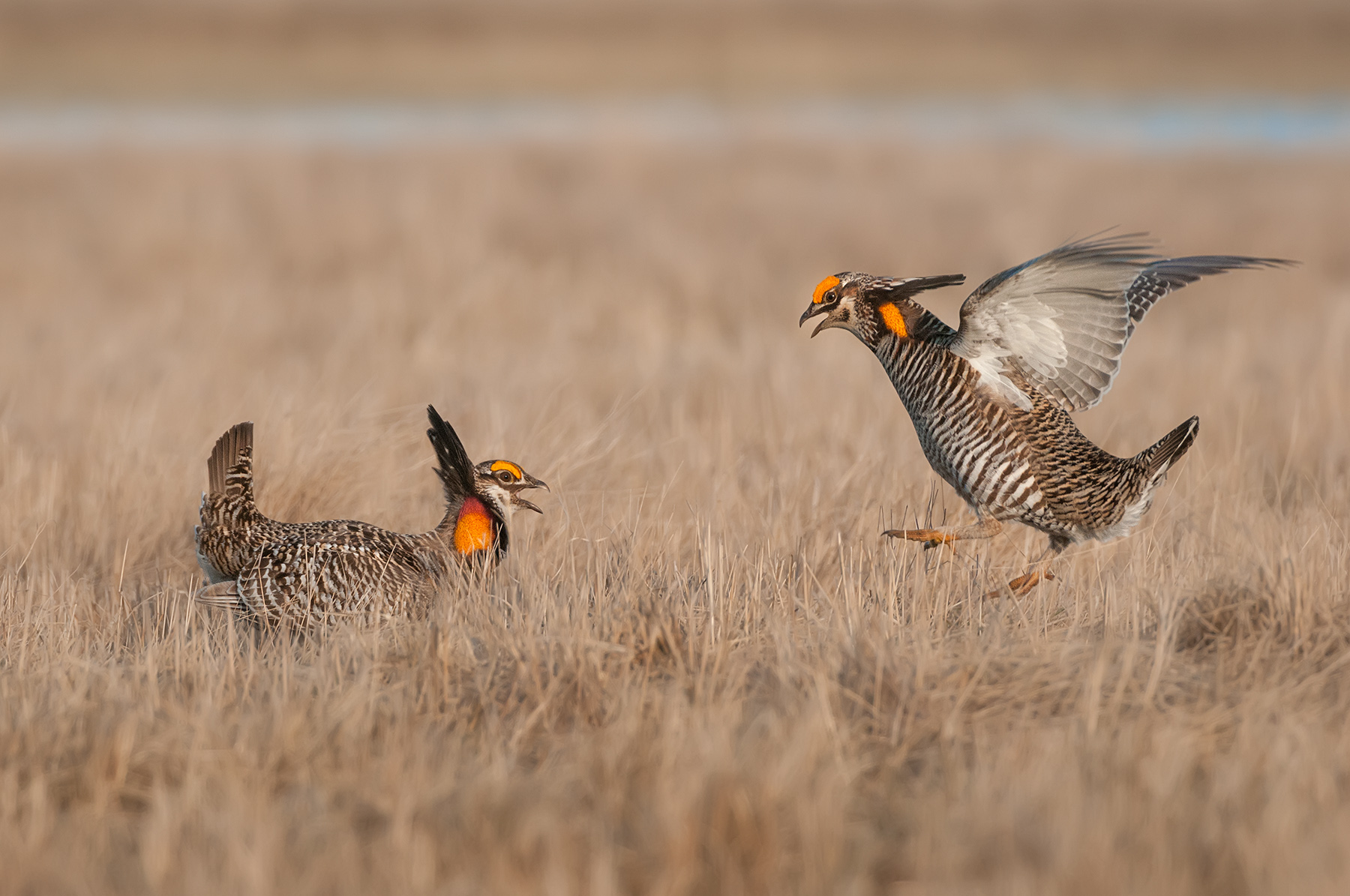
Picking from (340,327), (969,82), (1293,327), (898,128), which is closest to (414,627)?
(340,327)

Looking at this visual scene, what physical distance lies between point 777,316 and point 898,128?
21.1ft

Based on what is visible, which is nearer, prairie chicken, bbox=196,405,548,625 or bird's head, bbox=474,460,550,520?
prairie chicken, bbox=196,405,548,625

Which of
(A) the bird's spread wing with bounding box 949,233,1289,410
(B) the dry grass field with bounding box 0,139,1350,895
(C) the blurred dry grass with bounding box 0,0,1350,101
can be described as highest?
(C) the blurred dry grass with bounding box 0,0,1350,101

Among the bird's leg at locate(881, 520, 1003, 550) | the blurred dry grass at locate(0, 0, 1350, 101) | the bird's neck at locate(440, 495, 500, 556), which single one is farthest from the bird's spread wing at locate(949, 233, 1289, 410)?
the blurred dry grass at locate(0, 0, 1350, 101)

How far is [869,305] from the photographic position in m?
4.22

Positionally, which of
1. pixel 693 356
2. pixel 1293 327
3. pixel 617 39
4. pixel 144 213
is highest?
pixel 617 39

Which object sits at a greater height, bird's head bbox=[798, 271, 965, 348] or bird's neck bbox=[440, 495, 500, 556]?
bird's head bbox=[798, 271, 965, 348]

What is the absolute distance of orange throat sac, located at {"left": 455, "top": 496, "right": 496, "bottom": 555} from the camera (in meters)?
4.16

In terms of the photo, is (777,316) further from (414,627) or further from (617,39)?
(617,39)

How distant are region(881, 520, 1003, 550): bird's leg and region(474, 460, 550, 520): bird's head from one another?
1050mm

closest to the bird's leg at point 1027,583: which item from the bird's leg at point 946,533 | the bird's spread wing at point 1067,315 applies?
the bird's leg at point 946,533

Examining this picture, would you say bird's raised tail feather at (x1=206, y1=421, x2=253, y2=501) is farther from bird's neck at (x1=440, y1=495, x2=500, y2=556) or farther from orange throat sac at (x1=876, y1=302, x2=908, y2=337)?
orange throat sac at (x1=876, y1=302, x2=908, y2=337)

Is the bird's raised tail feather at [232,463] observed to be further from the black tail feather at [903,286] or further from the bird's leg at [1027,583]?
the bird's leg at [1027,583]

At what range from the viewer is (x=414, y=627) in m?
3.32
